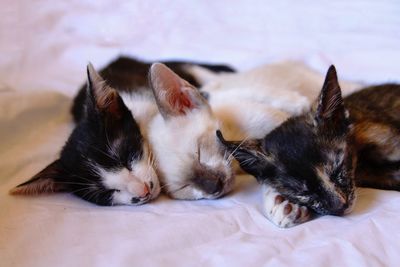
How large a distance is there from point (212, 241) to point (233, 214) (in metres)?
0.14

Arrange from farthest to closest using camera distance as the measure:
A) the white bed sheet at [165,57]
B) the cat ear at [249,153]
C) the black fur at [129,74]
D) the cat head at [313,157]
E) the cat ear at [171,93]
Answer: the black fur at [129,74] < the cat ear at [171,93] < the cat ear at [249,153] < the cat head at [313,157] < the white bed sheet at [165,57]

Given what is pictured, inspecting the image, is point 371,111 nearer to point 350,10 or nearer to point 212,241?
point 212,241

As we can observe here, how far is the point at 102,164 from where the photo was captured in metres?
1.34

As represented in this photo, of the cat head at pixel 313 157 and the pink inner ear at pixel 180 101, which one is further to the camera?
the pink inner ear at pixel 180 101

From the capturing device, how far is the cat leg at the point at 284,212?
1.16 m

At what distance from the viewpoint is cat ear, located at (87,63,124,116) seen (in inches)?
53.4

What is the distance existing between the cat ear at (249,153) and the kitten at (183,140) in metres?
0.07

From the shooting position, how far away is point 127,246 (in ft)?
3.47

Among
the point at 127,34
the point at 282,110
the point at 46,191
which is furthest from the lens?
the point at 127,34

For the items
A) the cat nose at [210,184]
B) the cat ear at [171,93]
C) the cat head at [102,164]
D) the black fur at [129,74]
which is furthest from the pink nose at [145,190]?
the black fur at [129,74]

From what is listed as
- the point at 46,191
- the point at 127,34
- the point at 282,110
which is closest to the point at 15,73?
the point at 127,34

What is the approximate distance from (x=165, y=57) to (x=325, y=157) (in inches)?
49.2

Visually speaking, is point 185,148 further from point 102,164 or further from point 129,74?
point 129,74

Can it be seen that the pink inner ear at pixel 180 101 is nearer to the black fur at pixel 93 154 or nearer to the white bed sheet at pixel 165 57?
the black fur at pixel 93 154
